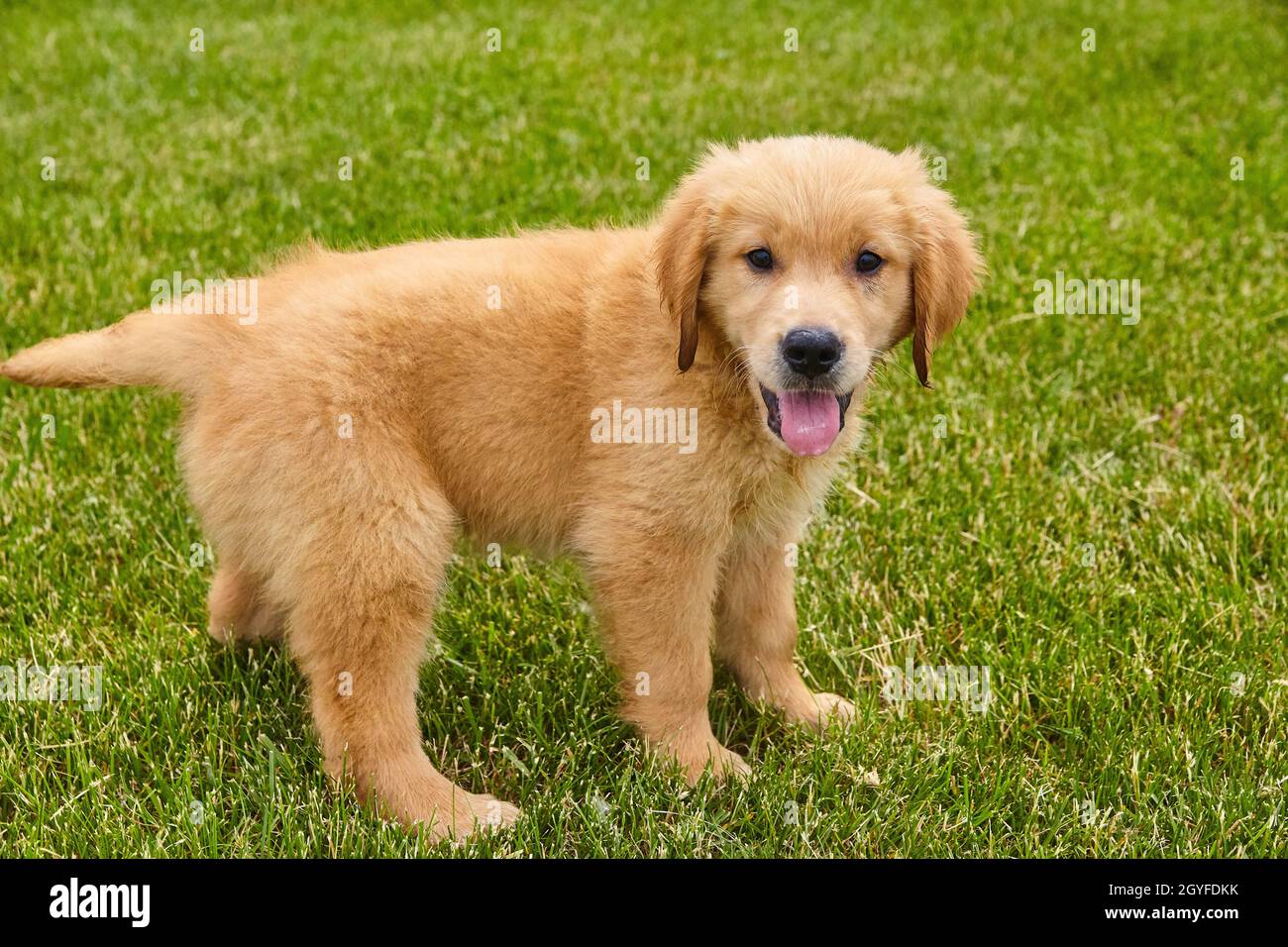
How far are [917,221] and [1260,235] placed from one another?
4.10m

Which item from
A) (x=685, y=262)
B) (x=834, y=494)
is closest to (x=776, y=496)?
(x=685, y=262)

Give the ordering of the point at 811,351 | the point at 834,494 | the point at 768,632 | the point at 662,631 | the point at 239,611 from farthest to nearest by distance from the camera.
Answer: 1. the point at 834,494
2. the point at 239,611
3. the point at 768,632
4. the point at 662,631
5. the point at 811,351

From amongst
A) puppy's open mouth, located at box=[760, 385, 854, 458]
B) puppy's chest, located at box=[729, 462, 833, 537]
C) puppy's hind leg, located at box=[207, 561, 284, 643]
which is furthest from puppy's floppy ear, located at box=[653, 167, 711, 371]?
puppy's hind leg, located at box=[207, 561, 284, 643]

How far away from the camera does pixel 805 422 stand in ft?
10.2

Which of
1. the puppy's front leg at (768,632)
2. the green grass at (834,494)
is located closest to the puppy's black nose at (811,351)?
the puppy's front leg at (768,632)

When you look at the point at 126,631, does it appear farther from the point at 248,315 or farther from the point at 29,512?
the point at 248,315

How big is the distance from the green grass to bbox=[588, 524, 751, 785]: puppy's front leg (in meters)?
0.14

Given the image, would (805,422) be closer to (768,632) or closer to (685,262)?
(685,262)

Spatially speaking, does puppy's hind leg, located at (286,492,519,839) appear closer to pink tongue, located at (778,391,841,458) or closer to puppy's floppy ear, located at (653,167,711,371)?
puppy's floppy ear, located at (653,167,711,371)

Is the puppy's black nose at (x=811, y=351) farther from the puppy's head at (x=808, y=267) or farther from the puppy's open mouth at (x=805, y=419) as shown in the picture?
the puppy's open mouth at (x=805, y=419)

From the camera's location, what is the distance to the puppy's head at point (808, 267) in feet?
9.86

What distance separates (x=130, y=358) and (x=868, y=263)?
1960mm

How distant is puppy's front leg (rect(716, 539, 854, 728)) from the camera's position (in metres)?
3.71

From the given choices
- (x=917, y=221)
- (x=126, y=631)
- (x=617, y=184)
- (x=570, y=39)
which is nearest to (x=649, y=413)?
(x=917, y=221)
